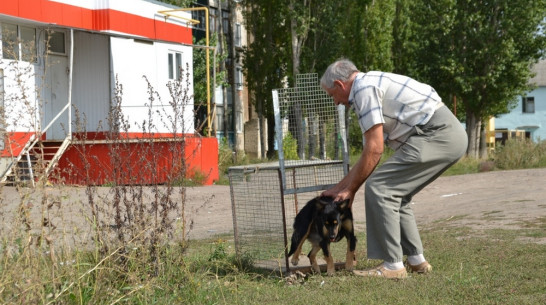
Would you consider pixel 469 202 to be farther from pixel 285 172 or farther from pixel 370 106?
pixel 370 106

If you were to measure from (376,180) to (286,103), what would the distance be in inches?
79.7

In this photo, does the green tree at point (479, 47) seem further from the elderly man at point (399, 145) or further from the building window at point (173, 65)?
the elderly man at point (399, 145)

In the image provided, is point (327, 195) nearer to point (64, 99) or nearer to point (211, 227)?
point (211, 227)

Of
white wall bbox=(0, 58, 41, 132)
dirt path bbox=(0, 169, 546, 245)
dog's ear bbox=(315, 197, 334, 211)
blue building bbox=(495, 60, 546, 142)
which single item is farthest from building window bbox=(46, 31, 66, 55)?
blue building bbox=(495, 60, 546, 142)

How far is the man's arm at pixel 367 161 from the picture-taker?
6562mm

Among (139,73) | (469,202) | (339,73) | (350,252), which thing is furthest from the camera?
(139,73)

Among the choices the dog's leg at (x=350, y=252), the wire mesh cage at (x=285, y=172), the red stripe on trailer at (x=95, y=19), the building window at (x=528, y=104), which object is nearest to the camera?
the dog's leg at (x=350, y=252)

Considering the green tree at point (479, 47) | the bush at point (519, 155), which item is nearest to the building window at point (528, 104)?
the green tree at point (479, 47)

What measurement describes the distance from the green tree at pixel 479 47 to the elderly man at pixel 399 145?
112ft

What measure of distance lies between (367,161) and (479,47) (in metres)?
36.1

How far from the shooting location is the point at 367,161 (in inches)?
260

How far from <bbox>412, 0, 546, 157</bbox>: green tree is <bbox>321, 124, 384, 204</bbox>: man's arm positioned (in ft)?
112

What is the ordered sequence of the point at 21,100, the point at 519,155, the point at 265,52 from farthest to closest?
the point at 265,52 < the point at 519,155 < the point at 21,100

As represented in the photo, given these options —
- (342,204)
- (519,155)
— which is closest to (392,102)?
(342,204)
